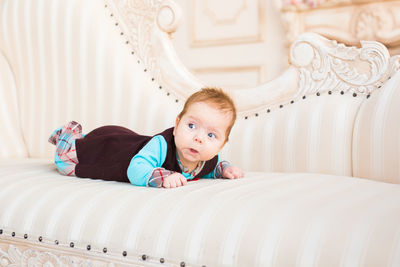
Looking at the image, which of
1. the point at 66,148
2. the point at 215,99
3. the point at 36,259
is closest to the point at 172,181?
the point at 215,99

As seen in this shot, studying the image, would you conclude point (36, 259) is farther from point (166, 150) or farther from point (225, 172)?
point (225, 172)

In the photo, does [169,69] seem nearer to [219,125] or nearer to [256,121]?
[256,121]

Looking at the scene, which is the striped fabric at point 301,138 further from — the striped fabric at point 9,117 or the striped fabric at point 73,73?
the striped fabric at point 9,117

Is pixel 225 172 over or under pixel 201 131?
under

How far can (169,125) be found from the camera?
203cm

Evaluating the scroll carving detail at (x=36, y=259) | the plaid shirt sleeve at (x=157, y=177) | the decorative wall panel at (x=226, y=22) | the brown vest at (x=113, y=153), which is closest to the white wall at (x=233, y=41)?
the decorative wall panel at (x=226, y=22)

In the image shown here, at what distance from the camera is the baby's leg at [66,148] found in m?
1.68

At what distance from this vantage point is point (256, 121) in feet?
6.38

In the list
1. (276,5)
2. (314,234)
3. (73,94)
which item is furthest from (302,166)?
(276,5)

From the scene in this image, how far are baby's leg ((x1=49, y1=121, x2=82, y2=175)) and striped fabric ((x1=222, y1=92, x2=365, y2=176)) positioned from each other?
0.62 metres

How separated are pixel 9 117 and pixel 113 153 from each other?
102 centimetres

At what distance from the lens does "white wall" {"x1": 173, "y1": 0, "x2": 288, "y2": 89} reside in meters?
4.55

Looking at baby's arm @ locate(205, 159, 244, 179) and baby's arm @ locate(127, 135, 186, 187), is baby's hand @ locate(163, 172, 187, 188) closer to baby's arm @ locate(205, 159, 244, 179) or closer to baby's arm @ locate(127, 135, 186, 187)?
baby's arm @ locate(127, 135, 186, 187)

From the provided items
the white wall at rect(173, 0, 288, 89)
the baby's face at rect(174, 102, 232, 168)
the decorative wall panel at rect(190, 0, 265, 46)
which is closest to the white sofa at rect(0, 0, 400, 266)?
the baby's face at rect(174, 102, 232, 168)
